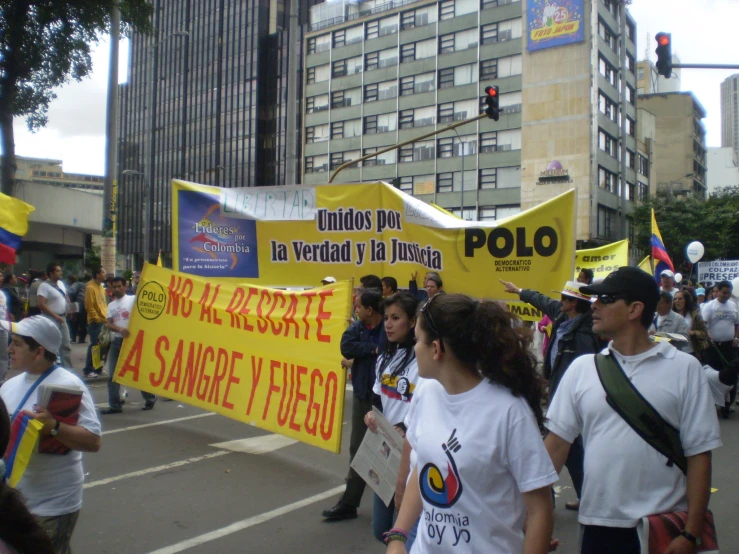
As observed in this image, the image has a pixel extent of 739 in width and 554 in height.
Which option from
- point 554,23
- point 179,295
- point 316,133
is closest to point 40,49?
point 179,295

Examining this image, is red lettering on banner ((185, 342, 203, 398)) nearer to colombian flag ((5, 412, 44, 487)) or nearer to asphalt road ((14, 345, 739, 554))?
asphalt road ((14, 345, 739, 554))

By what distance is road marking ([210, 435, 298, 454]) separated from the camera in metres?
7.58

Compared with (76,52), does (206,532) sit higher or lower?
lower

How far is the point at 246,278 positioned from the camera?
344 inches

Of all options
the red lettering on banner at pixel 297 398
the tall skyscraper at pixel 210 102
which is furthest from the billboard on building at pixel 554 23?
the red lettering on banner at pixel 297 398

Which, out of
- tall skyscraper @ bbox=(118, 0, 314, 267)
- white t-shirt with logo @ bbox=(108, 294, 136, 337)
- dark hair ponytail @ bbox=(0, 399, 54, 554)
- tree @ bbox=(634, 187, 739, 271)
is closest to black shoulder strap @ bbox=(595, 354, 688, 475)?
dark hair ponytail @ bbox=(0, 399, 54, 554)

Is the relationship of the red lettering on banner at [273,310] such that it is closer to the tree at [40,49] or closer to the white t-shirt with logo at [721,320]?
the white t-shirt with logo at [721,320]

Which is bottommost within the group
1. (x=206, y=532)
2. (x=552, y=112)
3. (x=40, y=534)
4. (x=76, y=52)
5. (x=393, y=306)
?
(x=206, y=532)

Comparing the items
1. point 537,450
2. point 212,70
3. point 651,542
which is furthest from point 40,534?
point 212,70

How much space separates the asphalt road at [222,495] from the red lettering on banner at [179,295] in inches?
56.7

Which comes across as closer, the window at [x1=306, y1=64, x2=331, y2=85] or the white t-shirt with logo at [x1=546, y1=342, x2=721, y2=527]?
the white t-shirt with logo at [x1=546, y1=342, x2=721, y2=527]

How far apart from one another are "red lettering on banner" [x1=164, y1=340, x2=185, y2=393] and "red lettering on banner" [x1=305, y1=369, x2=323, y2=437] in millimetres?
1991

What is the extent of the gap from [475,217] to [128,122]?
236 feet

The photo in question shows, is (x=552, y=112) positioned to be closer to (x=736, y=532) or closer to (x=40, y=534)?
(x=736, y=532)
